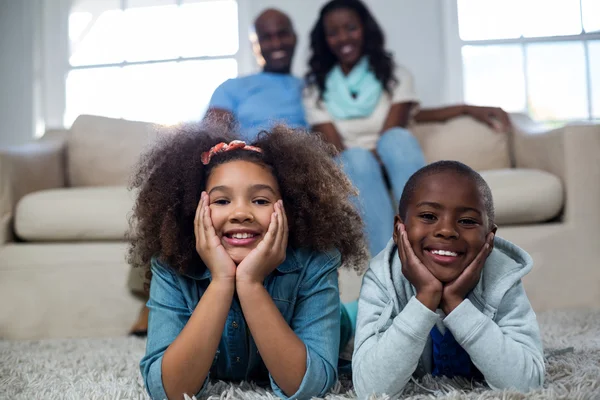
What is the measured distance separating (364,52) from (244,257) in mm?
1500

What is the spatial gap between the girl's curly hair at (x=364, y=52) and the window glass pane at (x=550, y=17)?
52.0 inches

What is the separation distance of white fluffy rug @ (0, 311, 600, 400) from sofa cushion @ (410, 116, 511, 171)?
84 centimetres

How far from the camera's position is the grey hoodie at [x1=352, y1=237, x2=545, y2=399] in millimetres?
877

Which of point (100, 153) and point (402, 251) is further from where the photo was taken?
point (100, 153)

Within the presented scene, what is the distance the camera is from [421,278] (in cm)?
91

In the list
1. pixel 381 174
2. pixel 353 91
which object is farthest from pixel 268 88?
pixel 381 174

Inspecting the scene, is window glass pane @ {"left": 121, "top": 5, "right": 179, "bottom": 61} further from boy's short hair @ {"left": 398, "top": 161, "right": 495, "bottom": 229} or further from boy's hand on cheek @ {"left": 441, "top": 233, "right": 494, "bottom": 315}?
boy's hand on cheek @ {"left": 441, "top": 233, "right": 494, "bottom": 315}

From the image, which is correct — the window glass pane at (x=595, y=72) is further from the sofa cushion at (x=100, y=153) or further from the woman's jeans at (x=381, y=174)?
the sofa cushion at (x=100, y=153)

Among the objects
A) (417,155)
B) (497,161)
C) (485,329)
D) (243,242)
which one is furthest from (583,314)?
(243,242)

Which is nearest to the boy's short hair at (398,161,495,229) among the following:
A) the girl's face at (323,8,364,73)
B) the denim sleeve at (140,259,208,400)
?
the denim sleeve at (140,259,208,400)

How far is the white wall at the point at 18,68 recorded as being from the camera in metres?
3.38

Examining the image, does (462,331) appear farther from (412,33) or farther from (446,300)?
(412,33)

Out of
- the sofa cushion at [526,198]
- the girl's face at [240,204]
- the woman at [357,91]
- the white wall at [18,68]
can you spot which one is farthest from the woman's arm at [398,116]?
the white wall at [18,68]

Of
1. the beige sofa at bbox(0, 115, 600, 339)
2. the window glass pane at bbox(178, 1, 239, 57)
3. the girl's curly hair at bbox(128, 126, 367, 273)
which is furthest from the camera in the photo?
the window glass pane at bbox(178, 1, 239, 57)
